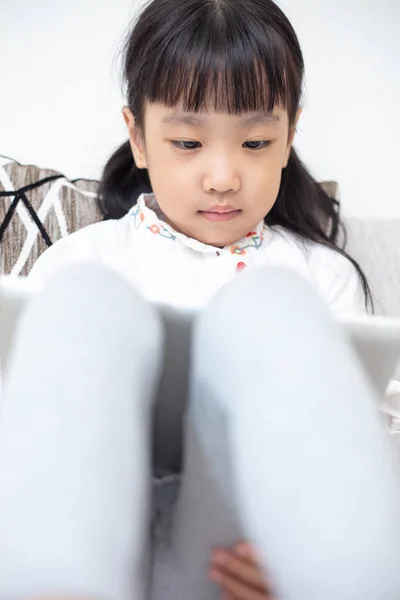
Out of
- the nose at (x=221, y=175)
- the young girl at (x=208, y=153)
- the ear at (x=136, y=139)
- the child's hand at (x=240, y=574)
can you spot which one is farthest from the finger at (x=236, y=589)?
the ear at (x=136, y=139)

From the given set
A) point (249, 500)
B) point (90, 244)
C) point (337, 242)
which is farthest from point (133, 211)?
point (249, 500)

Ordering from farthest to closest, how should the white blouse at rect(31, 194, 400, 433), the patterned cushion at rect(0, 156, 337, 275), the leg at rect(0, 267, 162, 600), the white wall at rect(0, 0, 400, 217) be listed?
the white wall at rect(0, 0, 400, 217), the patterned cushion at rect(0, 156, 337, 275), the white blouse at rect(31, 194, 400, 433), the leg at rect(0, 267, 162, 600)

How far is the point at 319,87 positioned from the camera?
4.07ft

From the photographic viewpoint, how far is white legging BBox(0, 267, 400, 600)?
30cm

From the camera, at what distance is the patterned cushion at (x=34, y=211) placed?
94 centimetres

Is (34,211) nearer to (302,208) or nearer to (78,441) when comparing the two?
(302,208)

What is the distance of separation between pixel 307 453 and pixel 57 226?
0.71m

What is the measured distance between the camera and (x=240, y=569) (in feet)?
1.30

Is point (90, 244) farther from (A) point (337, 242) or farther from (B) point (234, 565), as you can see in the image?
(B) point (234, 565)

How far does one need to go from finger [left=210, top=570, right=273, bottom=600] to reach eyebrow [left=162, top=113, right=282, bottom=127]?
1.61 ft

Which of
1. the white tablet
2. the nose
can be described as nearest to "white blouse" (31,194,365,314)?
the nose

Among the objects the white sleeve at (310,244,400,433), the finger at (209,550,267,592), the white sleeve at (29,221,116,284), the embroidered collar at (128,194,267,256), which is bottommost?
the finger at (209,550,267,592)

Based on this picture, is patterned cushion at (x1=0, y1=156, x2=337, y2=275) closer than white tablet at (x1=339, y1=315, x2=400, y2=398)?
No

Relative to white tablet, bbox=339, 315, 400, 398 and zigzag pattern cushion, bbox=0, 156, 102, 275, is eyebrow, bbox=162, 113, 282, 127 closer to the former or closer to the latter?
zigzag pattern cushion, bbox=0, 156, 102, 275
